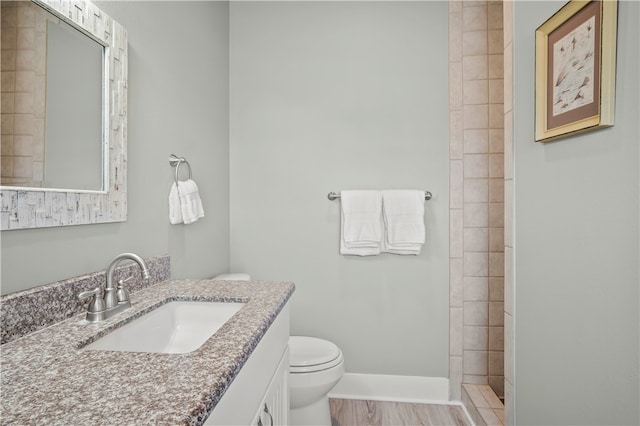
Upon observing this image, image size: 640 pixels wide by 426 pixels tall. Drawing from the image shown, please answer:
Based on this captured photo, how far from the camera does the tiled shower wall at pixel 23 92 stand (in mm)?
818

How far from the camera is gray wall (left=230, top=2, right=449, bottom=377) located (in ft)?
7.00

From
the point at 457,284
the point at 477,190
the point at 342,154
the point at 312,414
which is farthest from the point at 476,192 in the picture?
the point at 312,414

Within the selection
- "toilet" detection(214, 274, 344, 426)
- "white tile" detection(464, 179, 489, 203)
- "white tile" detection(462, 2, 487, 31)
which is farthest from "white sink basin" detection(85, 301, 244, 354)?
"white tile" detection(462, 2, 487, 31)

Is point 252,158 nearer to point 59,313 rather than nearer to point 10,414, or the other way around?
point 59,313

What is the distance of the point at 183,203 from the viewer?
4.98 feet

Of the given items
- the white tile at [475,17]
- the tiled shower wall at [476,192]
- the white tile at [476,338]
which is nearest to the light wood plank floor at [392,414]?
the tiled shower wall at [476,192]

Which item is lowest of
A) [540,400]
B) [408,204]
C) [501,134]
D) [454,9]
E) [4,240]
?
[540,400]

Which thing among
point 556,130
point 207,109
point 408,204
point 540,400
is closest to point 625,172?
point 556,130

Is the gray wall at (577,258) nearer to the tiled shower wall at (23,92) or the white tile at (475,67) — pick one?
the white tile at (475,67)

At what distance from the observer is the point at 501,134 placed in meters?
2.08

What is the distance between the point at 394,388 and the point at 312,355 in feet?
2.25

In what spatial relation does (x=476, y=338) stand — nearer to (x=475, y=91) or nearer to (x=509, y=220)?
(x=509, y=220)

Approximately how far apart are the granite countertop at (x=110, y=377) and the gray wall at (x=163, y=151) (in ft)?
0.68

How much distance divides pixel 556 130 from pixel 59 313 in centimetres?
155
